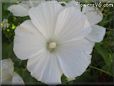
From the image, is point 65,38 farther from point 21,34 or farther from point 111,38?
point 111,38

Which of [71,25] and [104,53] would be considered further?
[104,53]

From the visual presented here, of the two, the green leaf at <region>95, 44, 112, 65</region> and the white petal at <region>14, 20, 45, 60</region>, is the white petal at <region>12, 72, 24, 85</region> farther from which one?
the green leaf at <region>95, 44, 112, 65</region>

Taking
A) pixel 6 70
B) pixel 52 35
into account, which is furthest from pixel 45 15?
pixel 6 70

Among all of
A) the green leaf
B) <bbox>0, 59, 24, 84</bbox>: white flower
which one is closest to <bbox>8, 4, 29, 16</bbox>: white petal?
<bbox>0, 59, 24, 84</bbox>: white flower

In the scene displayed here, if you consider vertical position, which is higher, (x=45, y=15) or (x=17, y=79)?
(x=45, y=15)

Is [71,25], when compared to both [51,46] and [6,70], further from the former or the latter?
[6,70]

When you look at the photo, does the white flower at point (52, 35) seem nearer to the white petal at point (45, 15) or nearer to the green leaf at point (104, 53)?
the white petal at point (45, 15)

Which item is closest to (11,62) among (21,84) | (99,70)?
(21,84)
